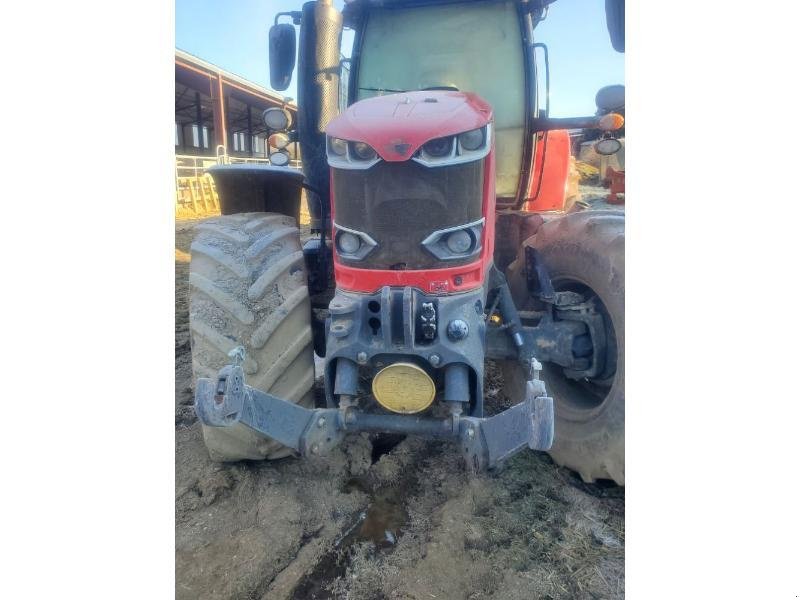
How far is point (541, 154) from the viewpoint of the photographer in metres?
2.48

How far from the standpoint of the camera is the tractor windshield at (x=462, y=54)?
7.33ft

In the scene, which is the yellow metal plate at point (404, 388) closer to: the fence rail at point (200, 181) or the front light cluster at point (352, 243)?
the front light cluster at point (352, 243)

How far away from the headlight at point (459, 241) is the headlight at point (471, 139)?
25cm

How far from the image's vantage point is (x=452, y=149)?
1.48 m

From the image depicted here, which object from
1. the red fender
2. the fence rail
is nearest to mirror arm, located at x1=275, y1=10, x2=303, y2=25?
the fence rail

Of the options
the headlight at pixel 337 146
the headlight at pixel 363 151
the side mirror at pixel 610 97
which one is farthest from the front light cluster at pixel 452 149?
the side mirror at pixel 610 97

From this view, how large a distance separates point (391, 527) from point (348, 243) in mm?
906

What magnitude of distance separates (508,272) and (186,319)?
265cm

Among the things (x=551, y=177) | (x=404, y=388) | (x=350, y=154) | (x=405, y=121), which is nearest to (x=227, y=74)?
(x=350, y=154)

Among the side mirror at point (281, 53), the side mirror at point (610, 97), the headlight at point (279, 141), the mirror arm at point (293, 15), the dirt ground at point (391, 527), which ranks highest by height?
the mirror arm at point (293, 15)

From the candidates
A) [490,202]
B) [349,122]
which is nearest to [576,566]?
[490,202]

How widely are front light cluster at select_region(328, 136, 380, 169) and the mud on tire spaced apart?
450 millimetres

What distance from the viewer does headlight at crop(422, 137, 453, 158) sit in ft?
4.81
